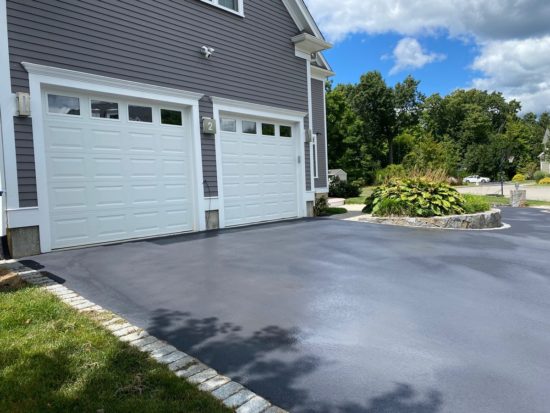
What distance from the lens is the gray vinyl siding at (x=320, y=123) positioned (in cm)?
1507

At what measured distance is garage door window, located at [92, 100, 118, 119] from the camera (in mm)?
6527

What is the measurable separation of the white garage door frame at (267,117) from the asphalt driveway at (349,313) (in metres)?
2.21

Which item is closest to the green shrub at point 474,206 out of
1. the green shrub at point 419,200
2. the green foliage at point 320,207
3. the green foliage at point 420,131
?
the green shrub at point 419,200

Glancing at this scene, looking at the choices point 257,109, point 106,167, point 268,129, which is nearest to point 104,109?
point 106,167

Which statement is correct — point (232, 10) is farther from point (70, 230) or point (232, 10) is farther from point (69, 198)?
point (70, 230)

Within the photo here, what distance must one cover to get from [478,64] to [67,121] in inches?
1274

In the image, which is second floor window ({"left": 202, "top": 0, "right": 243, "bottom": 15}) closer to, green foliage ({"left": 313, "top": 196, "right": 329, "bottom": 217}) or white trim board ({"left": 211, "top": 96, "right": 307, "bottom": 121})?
white trim board ({"left": 211, "top": 96, "right": 307, "bottom": 121})

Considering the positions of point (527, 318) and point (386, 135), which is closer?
point (527, 318)

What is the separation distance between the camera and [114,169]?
265 inches

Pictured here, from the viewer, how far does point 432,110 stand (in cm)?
5512

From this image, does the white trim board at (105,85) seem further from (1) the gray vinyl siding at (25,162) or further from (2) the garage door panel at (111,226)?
(2) the garage door panel at (111,226)

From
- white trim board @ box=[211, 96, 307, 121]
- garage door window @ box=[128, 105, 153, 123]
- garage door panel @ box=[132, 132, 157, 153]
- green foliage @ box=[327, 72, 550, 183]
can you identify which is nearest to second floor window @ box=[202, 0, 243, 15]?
white trim board @ box=[211, 96, 307, 121]

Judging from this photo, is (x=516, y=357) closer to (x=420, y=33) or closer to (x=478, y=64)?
(x=420, y=33)

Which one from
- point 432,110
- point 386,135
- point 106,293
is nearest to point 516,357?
point 106,293
